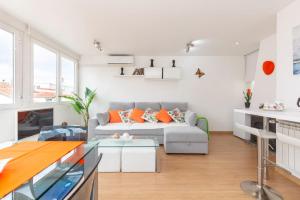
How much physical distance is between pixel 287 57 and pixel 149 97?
345 centimetres

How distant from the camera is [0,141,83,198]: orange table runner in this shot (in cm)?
70

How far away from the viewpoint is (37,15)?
8.79 feet

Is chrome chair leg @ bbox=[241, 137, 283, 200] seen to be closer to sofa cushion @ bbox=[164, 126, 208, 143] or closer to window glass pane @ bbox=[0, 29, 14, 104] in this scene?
sofa cushion @ bbox=[164, 126, 208, 143]

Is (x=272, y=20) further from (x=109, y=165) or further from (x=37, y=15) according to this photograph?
(x=37, y=15)

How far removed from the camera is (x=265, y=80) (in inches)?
138

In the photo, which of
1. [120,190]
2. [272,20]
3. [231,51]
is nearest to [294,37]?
[272,20]

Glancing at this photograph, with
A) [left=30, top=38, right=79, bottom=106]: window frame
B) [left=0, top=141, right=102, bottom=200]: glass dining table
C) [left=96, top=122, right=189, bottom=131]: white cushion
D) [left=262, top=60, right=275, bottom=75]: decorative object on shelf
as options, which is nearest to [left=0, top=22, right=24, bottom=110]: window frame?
[left=30, top=38, right=79, bottom=106]: window frame

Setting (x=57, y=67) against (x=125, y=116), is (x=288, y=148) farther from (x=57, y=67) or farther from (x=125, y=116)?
(x=57, y=67)

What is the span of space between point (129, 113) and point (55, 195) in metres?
3.88

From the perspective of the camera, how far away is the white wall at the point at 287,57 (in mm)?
2258

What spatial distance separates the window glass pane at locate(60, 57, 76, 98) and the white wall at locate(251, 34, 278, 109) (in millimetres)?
4590

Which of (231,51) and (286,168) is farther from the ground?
(231,51)

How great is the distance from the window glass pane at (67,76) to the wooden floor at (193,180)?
297 cm

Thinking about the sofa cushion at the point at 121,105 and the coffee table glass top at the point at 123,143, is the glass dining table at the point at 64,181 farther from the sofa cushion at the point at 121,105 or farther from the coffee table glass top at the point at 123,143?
the sofa cushion at the point at 121,105
